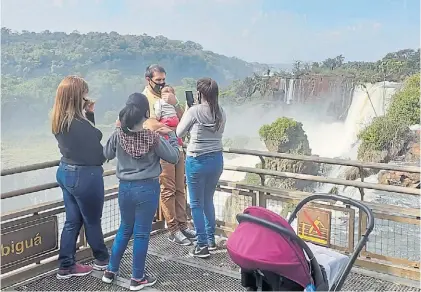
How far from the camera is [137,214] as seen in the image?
3.46m

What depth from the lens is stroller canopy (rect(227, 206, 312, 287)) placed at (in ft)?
7.55

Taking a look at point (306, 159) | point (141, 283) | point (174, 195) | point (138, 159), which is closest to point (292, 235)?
point (138, 159)

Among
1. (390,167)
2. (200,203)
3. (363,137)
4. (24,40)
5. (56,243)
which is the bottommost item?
(363,137)

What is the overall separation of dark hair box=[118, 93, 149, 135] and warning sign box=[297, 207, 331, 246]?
1.53 metres

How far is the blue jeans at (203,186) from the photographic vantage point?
3.96 meters

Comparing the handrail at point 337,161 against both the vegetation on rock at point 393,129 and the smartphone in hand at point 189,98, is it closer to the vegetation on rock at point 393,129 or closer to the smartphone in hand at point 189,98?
the smartphone in hand at point 189,98

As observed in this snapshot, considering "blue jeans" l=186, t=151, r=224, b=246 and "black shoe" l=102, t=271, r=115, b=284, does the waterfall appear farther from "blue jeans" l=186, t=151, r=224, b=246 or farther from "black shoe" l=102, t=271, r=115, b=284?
"black shoe" l=102, t=271, r=115, b=284

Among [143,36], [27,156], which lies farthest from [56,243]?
[143,36]

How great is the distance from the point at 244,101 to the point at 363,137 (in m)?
16.9

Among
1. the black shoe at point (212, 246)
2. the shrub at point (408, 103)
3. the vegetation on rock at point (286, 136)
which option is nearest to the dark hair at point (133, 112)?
the black shoe at point (212, 246)

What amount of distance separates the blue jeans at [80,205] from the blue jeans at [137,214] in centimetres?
29

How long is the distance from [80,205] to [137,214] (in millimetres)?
479

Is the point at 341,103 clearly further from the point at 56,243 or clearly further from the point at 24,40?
the point at 56,243

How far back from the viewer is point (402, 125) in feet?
→ 71.8
